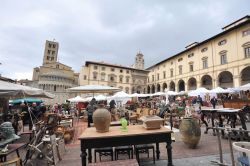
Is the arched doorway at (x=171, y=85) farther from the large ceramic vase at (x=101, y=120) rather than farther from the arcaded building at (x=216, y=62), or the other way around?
the large ceramic vase at (x=101, y=120)

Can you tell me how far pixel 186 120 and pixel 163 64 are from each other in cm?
3920

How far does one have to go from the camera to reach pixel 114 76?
4772cm

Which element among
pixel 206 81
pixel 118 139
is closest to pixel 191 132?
pixel 118 139

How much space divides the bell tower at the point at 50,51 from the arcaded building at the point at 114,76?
27414mm

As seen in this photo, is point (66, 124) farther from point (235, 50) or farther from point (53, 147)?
point (235, 50)

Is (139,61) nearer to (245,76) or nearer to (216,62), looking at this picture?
(216,62)

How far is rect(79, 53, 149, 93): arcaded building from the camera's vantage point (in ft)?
147

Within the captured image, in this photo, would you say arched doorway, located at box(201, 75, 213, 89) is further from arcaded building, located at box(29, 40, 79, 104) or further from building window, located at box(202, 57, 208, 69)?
arcaded building, located at box(29, 40, 79, 104)

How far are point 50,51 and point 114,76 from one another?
35.8 meters

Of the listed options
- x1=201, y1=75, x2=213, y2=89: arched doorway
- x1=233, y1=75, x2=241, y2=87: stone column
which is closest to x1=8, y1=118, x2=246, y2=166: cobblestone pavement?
x1=233, y1=75, x2=241, y2=87: stone column

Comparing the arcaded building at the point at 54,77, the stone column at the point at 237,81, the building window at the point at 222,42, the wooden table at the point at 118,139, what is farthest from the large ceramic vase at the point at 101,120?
the arcaded building at the point at 54,77

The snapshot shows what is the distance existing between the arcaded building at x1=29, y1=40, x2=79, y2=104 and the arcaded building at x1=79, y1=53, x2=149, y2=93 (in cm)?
870

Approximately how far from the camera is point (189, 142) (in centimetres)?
479

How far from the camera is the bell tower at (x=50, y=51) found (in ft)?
211
